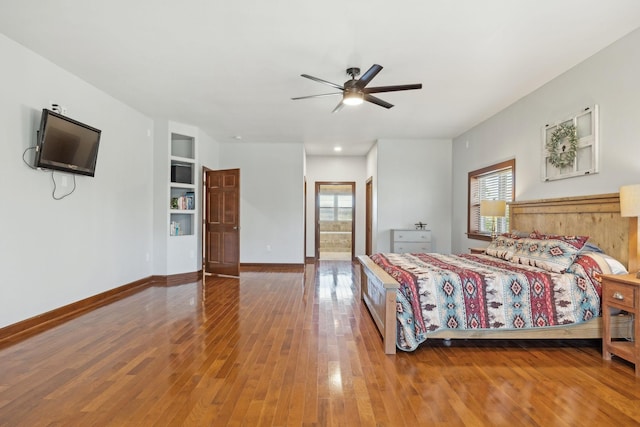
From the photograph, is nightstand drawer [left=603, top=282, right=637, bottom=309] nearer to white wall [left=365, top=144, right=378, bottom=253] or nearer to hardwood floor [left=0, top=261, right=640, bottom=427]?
hardwood floor [left=0, top=261, right=640, bottom=427]

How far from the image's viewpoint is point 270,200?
289 inches

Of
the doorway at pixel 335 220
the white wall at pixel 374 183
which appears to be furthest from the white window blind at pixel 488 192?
the doorway at pixel 335 220

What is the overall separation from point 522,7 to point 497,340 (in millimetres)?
2767

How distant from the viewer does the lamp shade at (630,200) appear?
2607 mm

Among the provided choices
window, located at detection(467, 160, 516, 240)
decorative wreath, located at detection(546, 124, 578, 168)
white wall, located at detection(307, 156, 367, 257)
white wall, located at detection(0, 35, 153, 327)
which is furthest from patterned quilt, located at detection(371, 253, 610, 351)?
white wall, located at detection(307, 156, 367, 257)

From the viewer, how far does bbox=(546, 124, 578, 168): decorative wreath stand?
359cm

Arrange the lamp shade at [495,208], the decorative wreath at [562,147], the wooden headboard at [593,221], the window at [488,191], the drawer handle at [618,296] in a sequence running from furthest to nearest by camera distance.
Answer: the window at [488,191] < the lamp shade at [495,208] < the decorative wreath at [562,147] < the wooden headboard at [593,221] < the drawer handle at [618,296]

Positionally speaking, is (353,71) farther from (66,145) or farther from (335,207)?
(335,207)

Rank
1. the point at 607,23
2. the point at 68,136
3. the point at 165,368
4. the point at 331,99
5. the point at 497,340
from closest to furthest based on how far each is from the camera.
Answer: the point at 165,368, the point at 607,23, the point at 497,340, the point at 68,136, the point at 331,99

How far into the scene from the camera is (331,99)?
15.0ft

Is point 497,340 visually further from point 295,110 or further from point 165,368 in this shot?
point 295,110

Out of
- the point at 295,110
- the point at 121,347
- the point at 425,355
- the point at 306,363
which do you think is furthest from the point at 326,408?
the point at 295,110

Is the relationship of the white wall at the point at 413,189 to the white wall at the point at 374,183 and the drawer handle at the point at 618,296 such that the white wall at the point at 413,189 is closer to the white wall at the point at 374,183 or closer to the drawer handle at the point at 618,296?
the white wall at the point at 374,183

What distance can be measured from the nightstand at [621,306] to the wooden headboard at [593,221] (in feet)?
1.04
